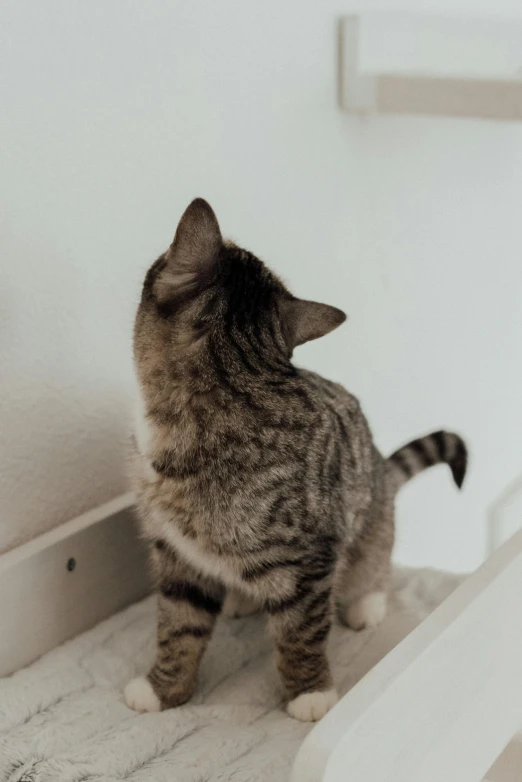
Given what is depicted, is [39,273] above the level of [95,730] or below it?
above

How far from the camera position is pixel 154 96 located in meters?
1.07

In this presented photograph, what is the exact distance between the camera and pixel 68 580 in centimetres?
104

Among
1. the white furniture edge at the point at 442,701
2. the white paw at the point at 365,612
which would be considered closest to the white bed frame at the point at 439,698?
the white furniture edge at the point at 442,701

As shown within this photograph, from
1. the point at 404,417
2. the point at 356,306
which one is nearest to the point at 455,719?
the point at 356,306

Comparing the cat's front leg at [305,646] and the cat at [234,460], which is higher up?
the cat at [234,460]

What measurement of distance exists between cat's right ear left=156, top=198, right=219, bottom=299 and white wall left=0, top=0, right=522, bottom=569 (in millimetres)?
210

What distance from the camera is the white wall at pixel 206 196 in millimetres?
960

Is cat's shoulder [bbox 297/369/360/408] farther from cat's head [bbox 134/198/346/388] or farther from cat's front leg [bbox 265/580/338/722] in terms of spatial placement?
cat's front leg [bbox 265/580/338/722]

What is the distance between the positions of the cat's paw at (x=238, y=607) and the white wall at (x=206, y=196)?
0.20 m

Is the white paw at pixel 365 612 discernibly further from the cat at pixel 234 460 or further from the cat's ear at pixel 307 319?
the cat's ear at pixel 307 319

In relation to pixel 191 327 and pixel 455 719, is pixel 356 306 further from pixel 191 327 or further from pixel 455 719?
pixel 455 719

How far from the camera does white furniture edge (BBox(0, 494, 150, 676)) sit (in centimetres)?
98

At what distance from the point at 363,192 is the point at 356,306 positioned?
0.61 ft

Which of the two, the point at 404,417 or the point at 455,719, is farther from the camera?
the point at 404,417
